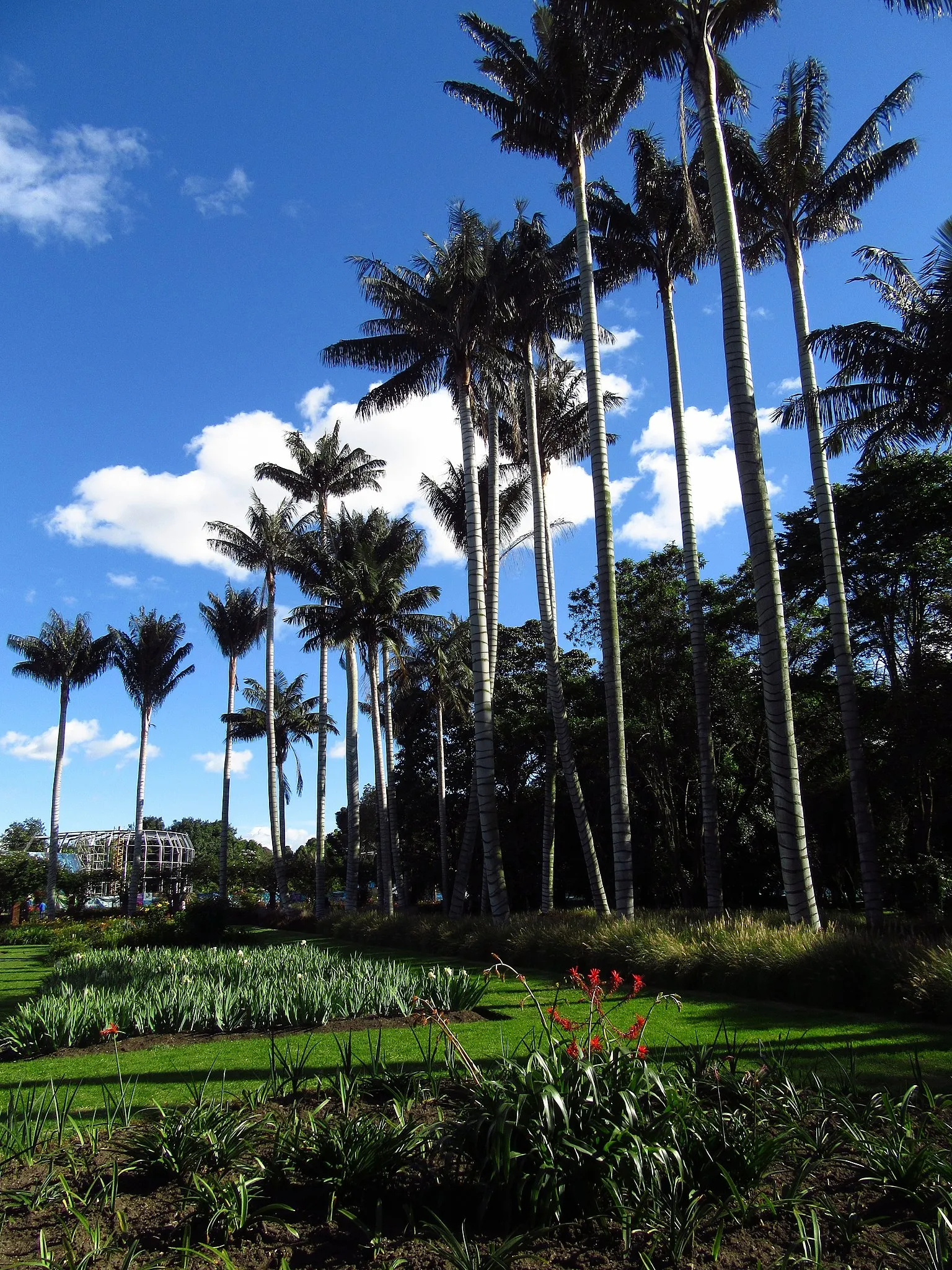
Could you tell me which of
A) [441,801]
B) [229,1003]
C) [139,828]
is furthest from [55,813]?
[229,1003]

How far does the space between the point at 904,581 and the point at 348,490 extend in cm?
2353

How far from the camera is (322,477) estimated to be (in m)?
36.2

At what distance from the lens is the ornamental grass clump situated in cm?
892

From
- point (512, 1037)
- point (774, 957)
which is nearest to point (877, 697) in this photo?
point (774, 957)

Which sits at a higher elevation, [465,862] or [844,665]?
[844,665]

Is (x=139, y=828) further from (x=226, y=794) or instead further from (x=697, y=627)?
(x=697, y=627)

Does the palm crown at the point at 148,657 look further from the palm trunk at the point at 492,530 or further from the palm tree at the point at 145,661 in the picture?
the palm trunk at the point at 492,530

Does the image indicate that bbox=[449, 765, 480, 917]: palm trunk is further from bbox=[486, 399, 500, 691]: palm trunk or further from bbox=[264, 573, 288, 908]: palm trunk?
bbox=[264, 573, 288, 908]: palm trunk

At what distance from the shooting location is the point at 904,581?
67.3 ft

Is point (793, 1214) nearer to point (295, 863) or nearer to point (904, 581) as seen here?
point (904, 581)

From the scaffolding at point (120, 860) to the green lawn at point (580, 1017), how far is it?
171ft

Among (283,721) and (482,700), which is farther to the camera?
(283,721)

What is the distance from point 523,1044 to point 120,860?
62763 mm

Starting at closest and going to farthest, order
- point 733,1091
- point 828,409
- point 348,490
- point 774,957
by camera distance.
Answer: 1. point 733,1091
2. point 774,957
3. point 828,409
4. point 348,490
